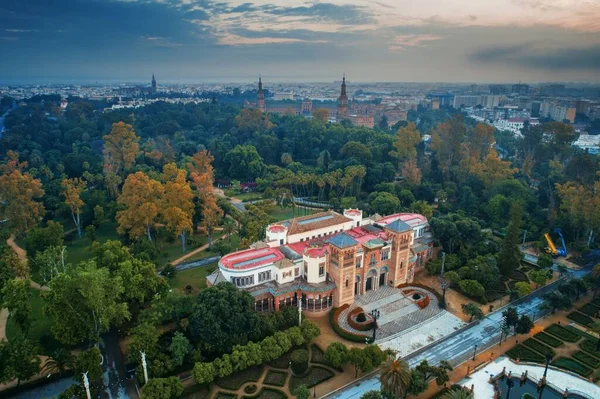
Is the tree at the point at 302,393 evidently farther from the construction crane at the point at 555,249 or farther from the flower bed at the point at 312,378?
the construction crane at the point at 555,249

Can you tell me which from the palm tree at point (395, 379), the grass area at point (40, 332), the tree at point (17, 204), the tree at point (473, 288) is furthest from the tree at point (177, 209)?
the tree at point (473, 288)

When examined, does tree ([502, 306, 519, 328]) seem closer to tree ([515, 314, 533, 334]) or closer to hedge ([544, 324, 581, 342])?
tree ([515, 314, 533, 334])

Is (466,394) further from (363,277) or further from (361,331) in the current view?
(363,277)

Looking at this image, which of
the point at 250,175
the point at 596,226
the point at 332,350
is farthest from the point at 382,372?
the point at 250,175

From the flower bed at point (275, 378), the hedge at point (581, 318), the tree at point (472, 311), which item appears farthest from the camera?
the hedge at point (581, 318)

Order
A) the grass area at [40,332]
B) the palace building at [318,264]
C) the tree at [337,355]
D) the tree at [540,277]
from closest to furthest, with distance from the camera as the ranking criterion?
the tree at [337,355], the grass area at [40,332], the palace building at [318,264], the tree at [540,277]

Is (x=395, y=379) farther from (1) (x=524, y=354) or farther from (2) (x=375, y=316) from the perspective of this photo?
(1) (x=524, y=354)

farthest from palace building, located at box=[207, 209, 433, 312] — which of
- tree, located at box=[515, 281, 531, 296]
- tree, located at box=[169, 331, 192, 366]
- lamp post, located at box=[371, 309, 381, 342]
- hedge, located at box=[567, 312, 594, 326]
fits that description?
hedge, located at box=[567, 312, 594, 326]
